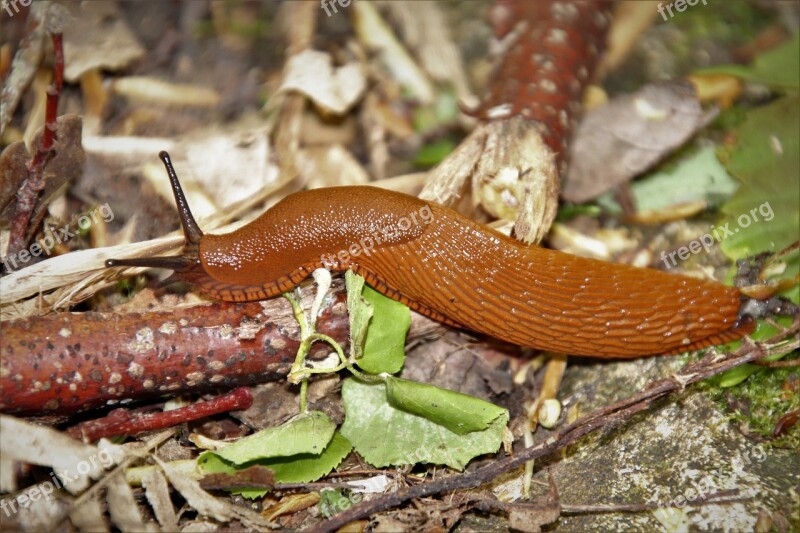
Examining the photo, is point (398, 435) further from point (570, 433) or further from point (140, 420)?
point (140, 420)

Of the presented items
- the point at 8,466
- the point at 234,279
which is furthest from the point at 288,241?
the point at 8,466

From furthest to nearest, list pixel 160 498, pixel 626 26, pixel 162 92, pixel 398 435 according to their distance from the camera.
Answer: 1. pixel 626 26
2. pixel 162 92
3. pixel 398 435
4. pixel 160 498

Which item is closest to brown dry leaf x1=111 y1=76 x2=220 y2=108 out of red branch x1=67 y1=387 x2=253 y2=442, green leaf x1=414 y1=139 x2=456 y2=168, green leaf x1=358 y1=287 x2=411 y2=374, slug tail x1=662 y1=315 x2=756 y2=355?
green leaf x1=414 y1=139 x2=456 y2=168

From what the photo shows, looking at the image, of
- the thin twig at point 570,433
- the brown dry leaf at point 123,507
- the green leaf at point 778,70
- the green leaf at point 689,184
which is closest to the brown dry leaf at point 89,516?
the brown dry leaf at point 123,507

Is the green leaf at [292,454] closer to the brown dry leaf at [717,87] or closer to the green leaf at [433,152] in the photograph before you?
the green leaf at [433,152]

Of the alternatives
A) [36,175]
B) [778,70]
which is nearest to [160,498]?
[36,175]

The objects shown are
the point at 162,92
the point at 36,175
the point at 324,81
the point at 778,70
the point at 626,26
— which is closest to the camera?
the point at 36,175
